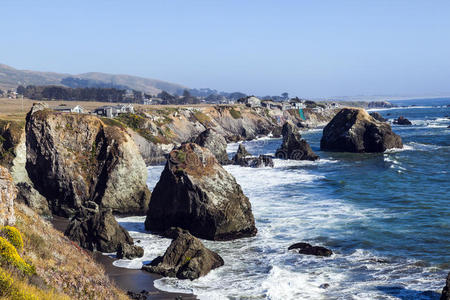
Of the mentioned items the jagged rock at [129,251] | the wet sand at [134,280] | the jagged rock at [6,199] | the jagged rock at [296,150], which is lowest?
the wet sand at [134,280]

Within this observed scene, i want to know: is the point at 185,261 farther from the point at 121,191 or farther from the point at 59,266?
the point at 121,191

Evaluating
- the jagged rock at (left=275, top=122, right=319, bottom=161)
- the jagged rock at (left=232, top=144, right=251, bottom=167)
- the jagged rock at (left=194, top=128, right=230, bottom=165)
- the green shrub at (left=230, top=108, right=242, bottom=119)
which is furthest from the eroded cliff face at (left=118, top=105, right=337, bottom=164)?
the jagged rock at (left=275, top=122, right=319, bottom=161)

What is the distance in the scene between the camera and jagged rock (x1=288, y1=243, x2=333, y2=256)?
83.1 ft

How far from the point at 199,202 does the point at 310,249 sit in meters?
7.93

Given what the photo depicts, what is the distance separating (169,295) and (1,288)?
1023 centimetres

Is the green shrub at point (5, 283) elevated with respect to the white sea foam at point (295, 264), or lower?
elevated

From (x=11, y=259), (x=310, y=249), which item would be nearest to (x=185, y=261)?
(x=310, y=249)

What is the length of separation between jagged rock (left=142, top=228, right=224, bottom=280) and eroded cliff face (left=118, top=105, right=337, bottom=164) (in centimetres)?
4394

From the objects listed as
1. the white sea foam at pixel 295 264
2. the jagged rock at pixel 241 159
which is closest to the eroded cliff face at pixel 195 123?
the jagged rock at pixel 241 159

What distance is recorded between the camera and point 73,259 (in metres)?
18.2

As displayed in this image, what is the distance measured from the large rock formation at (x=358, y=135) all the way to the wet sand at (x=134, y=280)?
2366 inches

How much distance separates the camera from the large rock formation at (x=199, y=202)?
29000 millimetres

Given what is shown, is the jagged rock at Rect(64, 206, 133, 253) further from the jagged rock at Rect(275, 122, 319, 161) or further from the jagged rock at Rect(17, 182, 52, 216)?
the jagged rock at Rect(275, 122, 319, 161)

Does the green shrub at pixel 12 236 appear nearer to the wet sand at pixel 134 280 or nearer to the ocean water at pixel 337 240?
the wet sand at pixel 134 280
